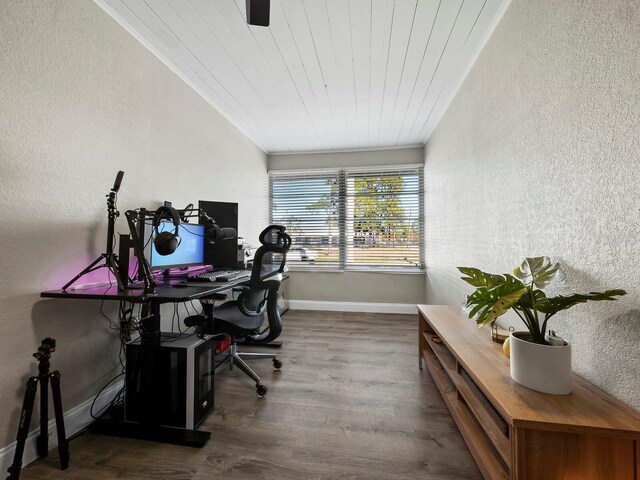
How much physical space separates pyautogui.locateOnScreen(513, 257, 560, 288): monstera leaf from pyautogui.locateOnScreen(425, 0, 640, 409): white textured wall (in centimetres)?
13

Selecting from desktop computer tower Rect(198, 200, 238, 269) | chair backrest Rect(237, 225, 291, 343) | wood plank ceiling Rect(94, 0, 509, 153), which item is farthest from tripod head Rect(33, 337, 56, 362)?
wood plank ceiling Rect(94, 0, 509, 153)

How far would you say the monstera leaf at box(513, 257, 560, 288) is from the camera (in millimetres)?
1032

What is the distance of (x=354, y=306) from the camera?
3988 mm

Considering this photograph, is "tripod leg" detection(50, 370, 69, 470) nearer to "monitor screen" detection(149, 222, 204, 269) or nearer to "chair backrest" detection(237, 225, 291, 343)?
"monitor screen" detection(149, 222, 204, 269)

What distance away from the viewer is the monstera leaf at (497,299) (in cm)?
93

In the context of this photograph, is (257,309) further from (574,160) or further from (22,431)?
(574,160)

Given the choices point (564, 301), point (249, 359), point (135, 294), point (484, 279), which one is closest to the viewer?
point (564, 301)

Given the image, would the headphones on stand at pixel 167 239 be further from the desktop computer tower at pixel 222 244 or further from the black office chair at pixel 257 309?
the desktop computer tower at pixel 222 244

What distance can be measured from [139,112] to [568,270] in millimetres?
2676

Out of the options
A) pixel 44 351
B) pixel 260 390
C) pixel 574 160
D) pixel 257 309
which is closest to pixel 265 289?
pixel 257 309

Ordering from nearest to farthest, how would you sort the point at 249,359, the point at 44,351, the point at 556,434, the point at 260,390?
the point at 556,434, the point at 44,351, the point at 260,390, the point at 249,359

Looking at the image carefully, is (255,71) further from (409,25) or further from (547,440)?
(547,440)

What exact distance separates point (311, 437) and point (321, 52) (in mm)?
2551

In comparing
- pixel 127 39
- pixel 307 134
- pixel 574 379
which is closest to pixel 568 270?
pixel 574 379
